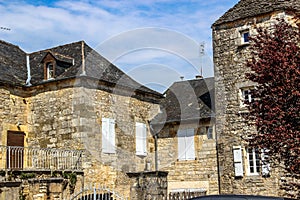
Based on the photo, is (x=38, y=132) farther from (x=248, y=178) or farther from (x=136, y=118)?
(x=248, y=178)

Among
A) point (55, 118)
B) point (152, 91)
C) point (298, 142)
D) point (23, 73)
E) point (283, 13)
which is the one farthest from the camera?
point (152, 91)

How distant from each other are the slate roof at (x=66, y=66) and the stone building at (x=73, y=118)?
0.12ft

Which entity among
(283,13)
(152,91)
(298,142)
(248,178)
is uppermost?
(283,13)

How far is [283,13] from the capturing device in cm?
1811

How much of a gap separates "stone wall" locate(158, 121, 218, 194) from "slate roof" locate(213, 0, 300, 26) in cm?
464

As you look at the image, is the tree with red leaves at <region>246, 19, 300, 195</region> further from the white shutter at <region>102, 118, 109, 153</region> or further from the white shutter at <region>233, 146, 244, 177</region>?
the white shutter at <region>102, 118, 109, 153</region>

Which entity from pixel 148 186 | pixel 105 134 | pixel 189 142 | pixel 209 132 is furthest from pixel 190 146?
pixel 148 186

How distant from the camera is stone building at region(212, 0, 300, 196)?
1808 centimetres

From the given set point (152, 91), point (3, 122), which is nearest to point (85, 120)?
point (3, 122)

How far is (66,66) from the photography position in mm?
20188

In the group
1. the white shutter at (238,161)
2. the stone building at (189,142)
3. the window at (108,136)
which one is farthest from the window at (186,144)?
the window at (108,136)

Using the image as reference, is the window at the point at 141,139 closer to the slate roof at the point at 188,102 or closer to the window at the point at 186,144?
the slate roof at the point at 188,102

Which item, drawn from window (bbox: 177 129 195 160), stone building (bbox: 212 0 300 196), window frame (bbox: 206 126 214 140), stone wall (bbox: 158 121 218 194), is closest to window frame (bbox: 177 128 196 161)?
window (bbox: 177 129 195 160)

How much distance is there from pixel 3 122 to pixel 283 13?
12027 mm
